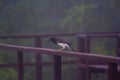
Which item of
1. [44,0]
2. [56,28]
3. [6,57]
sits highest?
[44,0]

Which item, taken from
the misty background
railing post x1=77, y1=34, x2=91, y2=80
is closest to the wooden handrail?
railing post x1=77, y1=34, x2=91, y2=80

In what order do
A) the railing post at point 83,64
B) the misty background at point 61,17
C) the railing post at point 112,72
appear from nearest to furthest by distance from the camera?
the railing post at point 112,72 → the railing post at point 83,64 → the misty background at point 61,17

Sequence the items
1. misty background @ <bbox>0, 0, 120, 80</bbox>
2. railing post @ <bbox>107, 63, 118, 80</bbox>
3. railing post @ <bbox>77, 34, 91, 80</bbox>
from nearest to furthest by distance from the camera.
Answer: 1. railing post @ <bbox>107, 63, 118, 80</bbox>
2. railing post @ <bbox>77, 34, 91, 80</bbox>
3. misty background @ <bbox>0, 0, 120, 80</bbox>

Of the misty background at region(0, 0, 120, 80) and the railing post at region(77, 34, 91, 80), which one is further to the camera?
the misty background at region(0, 0, 120, 80)

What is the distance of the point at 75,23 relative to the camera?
12898mm

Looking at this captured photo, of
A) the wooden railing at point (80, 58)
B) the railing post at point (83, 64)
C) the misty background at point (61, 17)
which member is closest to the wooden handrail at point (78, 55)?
the wooden railing at point (80, 58)

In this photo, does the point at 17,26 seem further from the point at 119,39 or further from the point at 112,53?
the point at 119,39

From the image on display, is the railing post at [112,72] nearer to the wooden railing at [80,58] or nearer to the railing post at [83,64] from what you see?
the wooden railing at [80,58]

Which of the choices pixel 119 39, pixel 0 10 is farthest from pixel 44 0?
pixel 119 39

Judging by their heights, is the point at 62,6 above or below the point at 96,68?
above

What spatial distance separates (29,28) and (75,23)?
1593 mm

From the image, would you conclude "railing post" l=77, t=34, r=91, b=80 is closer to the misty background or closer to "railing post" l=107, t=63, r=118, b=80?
"railing post" l=107, t=63, r=118, b=80

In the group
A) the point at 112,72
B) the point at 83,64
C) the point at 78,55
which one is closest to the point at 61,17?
the point at 83,64

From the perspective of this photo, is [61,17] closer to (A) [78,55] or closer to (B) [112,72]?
(A) [78,55]
